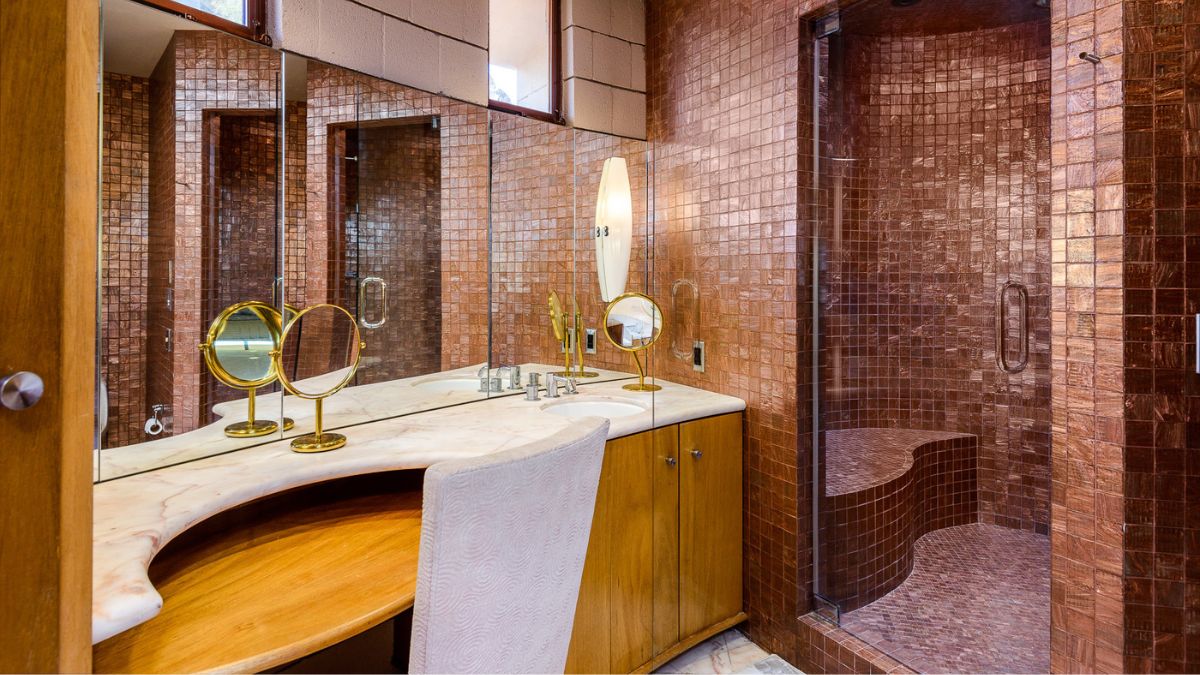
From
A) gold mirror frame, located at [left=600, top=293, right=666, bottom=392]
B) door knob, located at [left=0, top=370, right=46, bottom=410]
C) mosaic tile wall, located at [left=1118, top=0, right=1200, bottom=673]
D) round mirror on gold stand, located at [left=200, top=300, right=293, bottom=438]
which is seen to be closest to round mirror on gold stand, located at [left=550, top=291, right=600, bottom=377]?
gold mirror frame, located at [left=600, top=293, right=666, bottom=392]

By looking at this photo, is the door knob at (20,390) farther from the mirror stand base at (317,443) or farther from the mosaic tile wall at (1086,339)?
the mosaic tile wall at (1086,339)

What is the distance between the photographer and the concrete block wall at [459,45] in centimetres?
171

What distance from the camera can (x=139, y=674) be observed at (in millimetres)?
770

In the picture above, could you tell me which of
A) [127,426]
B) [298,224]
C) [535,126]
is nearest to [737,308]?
[535,126]

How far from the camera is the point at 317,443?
1447 mm

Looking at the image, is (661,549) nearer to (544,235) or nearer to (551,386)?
(551,386)

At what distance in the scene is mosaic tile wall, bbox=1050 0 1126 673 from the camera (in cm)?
128

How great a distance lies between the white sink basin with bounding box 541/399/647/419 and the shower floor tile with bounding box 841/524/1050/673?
3.41 ft

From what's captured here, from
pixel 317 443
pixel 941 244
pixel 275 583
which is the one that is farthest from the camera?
pixel 941 244

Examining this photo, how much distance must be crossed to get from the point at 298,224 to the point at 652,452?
128 centimetres

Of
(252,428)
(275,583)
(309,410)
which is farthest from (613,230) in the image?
(275,583)

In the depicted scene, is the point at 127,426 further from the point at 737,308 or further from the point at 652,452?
the point at 737,308

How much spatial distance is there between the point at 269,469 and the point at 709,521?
4.69ft

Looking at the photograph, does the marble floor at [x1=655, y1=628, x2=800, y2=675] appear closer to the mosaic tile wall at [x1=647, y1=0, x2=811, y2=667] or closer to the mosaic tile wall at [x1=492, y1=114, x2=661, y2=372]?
the mosaic tile wall at [x1=647, y1=0, x2=811, y2=667]
